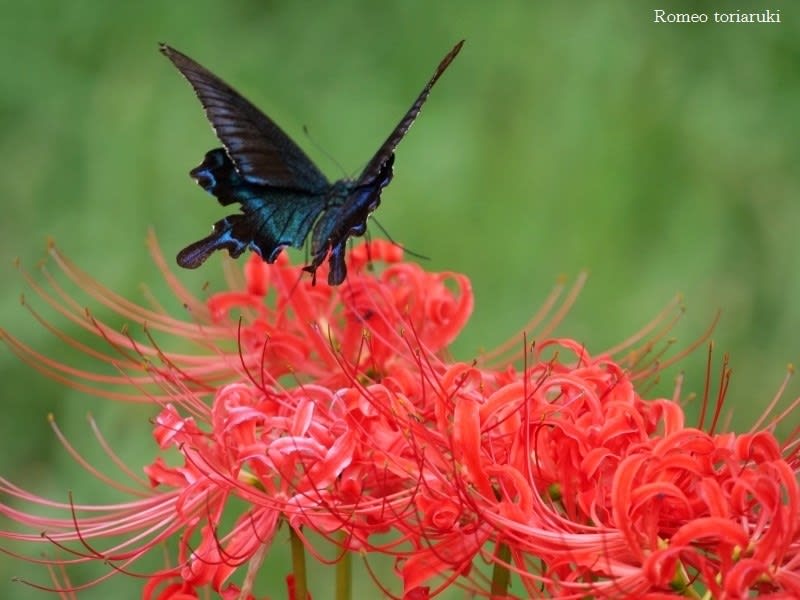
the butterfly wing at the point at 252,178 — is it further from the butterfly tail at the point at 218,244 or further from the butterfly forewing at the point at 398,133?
the butterfly forewing at the point at 398,133

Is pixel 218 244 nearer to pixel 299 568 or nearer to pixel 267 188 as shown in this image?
pixel 267 188

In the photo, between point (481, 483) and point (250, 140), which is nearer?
point (481, 483)

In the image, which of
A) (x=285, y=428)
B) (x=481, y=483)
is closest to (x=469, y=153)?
(x=285, y=428)

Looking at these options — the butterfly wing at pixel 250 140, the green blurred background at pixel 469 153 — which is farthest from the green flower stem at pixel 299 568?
the green blurred background at pixel 469 153

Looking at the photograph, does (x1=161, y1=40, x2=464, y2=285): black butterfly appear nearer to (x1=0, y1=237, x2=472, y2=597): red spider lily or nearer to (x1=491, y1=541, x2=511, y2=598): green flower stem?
(x1=0, y1=237, x2=472, y2=597): red spider lily

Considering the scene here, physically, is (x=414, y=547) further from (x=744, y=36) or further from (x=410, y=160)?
(x=744, y=36)

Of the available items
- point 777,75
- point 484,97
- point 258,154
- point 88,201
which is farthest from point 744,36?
point 258,154
